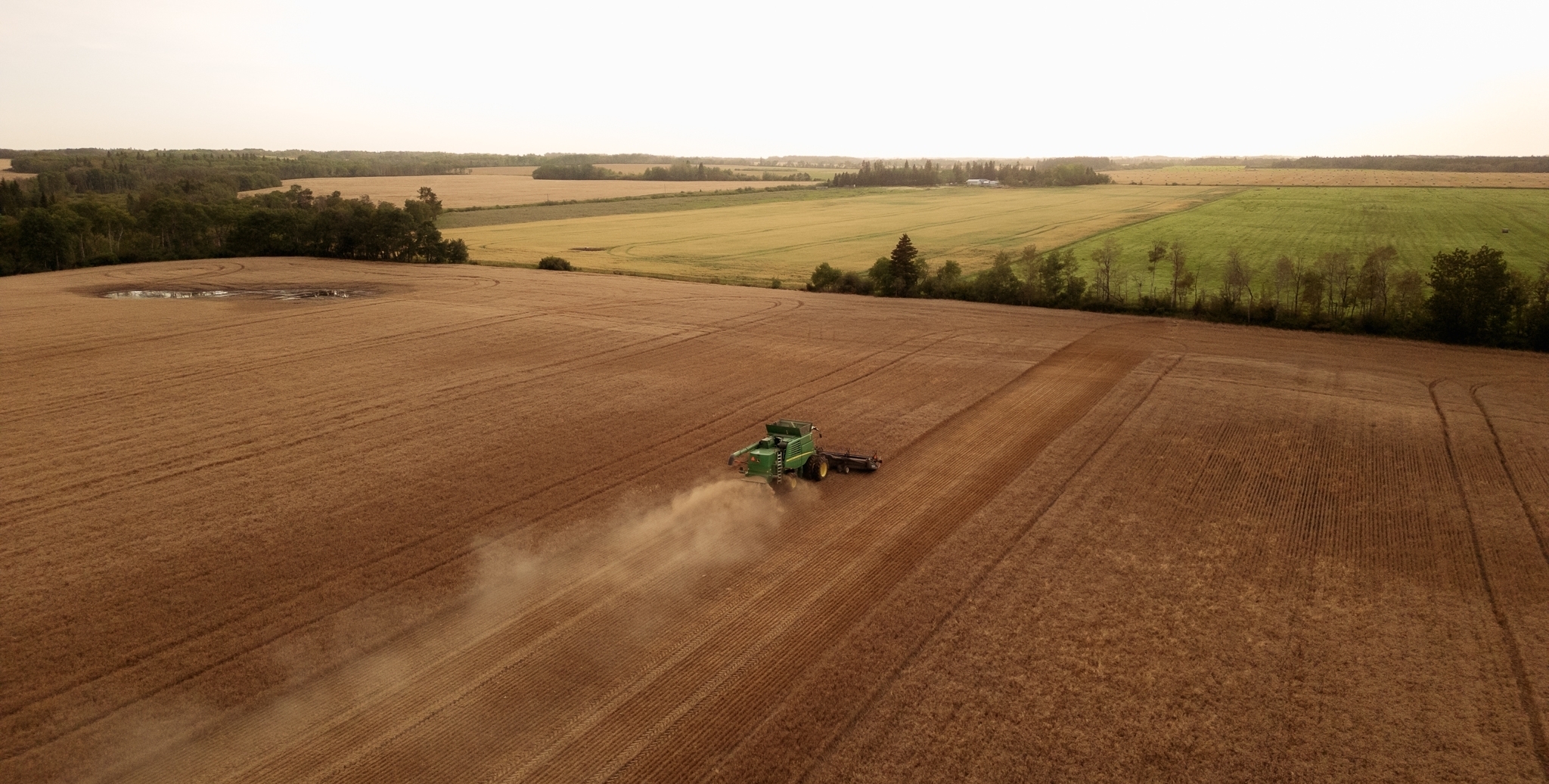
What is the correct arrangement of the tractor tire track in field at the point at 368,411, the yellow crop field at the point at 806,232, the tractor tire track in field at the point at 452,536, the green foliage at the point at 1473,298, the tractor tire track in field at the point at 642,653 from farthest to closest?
the yellow crop field at the point at 806,232
the green foliage at the point at 1473,298
the tractor tire track in field at the point at 368,411
the tractor tire track in field at the point at 452,536
the tractor tire track in field at the point at 642,653

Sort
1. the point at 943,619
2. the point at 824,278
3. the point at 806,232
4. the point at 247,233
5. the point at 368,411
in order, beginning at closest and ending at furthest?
the point at 943,619
the point at 368,411
the point at 824,278
the point at 247,233
the point at 806,232

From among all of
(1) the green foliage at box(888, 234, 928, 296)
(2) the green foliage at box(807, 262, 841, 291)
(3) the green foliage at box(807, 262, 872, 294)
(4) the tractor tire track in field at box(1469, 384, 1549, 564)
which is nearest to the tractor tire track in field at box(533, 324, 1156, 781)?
(4) the tractor tire track in field at box(1469, 384, 1549, 564)

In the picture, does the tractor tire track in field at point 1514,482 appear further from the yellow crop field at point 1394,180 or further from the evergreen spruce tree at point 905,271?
the yellow crop field at point 1394,180

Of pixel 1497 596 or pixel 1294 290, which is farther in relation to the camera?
pixel 1294 290

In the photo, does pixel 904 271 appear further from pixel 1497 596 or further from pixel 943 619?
pixel 943 619

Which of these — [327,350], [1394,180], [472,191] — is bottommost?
[327,350]

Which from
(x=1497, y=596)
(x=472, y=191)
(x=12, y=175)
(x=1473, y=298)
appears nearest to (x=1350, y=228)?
(x=1473, y=298)

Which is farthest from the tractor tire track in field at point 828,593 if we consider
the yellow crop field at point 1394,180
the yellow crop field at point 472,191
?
the yellow crop field at point 1394,180
